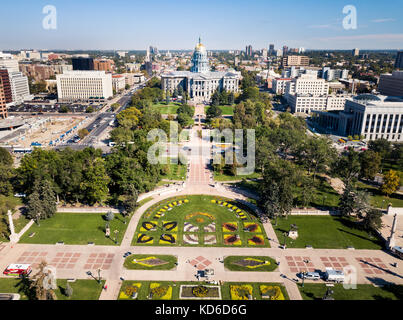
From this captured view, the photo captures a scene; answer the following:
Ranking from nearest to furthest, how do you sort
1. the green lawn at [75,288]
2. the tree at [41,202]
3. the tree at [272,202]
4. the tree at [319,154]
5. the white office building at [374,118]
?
the green lawn at [75,288] < the tree at [41,202] < the tree at [272,202] < the tree at [319,154] < the white office building at [374,118]

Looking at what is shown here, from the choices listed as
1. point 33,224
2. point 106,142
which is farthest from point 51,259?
point 106,142

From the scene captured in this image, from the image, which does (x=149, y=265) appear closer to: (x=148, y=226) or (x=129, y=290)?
(x=129, y=290)

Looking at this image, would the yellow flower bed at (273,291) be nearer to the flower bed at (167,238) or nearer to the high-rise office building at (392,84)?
the flower bed at (167,238)

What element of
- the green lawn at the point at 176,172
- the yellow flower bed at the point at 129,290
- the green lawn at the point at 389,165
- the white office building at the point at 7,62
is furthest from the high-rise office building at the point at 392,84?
the white office building at the point at 7,62

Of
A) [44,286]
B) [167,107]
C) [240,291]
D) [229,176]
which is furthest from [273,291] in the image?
[167,107]
